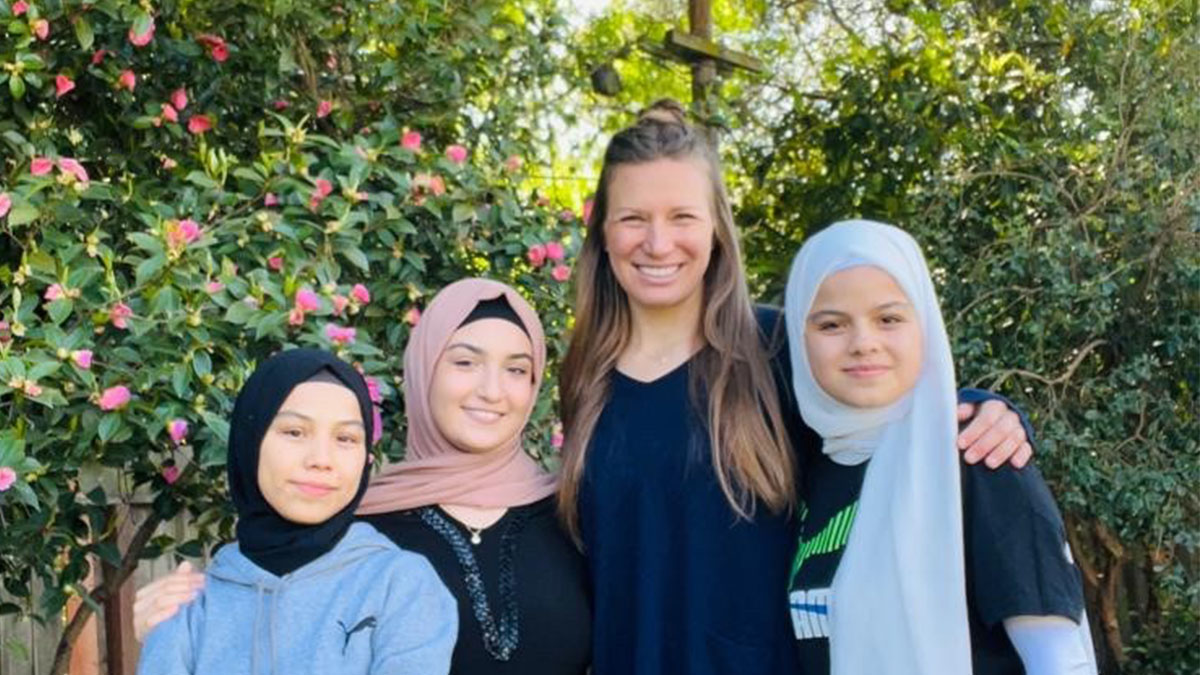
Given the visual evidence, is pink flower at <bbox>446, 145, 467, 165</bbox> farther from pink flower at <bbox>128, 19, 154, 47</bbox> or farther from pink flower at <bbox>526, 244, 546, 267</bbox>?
pink flower at <bbox>128, 19, 154, 47</bbox>

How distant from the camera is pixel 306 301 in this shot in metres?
3.49

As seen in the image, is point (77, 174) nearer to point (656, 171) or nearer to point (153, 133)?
point (153, 133)

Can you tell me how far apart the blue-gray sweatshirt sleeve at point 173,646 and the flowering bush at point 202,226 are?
1.98 ft

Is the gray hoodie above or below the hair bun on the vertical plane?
below

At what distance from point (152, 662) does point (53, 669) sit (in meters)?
1.75

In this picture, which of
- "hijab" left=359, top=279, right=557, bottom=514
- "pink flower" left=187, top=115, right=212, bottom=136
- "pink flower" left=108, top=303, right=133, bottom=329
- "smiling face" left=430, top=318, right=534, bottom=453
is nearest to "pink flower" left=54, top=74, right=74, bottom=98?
"pink flower" left=187, top=115, right=212, bottom=136

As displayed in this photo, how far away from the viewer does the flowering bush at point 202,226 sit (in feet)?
10.9

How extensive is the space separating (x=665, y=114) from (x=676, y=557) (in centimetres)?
92

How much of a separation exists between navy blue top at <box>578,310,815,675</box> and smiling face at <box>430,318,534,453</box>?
0.20 meters

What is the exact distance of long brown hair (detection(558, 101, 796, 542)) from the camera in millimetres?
2922

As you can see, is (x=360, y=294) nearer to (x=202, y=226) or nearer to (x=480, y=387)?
(x=202, y=226)

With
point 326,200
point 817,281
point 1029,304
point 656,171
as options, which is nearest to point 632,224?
point 656,171

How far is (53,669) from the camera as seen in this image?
4.16m

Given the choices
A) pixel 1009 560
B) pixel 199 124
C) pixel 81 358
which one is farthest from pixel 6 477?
pixel 1009 560
